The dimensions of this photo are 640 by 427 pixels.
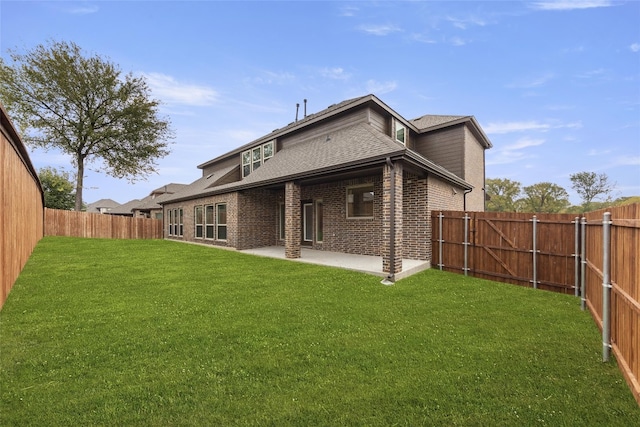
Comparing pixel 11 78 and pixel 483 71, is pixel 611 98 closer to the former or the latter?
pixel 483 71

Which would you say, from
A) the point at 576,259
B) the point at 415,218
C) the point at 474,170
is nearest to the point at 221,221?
the point at 415,218

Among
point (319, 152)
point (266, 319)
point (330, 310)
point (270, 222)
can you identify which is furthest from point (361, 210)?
point (266, 319)

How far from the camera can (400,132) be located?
13984mm

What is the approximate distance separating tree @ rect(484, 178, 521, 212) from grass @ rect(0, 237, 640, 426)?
143 ft

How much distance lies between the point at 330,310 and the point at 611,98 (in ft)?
79.7

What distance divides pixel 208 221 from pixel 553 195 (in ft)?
151

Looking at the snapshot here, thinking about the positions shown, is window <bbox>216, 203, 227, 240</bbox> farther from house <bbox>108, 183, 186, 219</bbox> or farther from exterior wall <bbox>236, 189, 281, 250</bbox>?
house <bbox>108, 183, 186, 219</bbox>

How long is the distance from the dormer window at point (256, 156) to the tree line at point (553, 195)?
101 feet

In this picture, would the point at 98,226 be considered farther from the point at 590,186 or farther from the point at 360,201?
the point at 590,186

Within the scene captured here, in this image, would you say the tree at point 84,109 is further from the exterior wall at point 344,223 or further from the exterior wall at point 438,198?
the exterior wall at point 438,198

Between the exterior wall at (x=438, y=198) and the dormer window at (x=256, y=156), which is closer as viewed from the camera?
the exterior wall at (x=438, y=198)

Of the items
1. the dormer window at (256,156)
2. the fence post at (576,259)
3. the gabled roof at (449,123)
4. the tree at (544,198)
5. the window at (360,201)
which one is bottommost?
the fence post at (576,259)

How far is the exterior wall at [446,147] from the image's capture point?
13789mm

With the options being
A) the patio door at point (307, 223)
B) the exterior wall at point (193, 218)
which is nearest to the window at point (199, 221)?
the exterior wall at point (193, 218)
